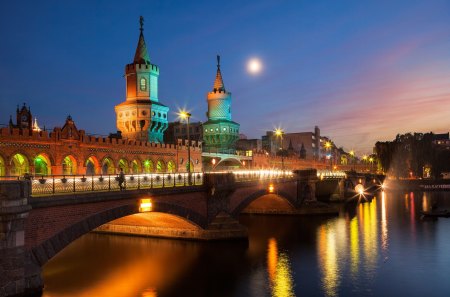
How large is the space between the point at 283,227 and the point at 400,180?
90.2 metres

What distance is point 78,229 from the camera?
22.5 m

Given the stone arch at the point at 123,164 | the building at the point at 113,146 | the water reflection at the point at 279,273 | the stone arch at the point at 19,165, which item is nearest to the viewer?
A: the water reflection at the point at 279,273

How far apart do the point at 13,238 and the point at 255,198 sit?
3235 cm

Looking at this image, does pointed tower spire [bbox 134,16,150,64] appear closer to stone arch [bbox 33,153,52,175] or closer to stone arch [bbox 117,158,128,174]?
stone arch [bbox 117,158,128,174]

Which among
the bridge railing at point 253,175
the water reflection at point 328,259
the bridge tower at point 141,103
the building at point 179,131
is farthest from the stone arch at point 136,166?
the building at point 179,131

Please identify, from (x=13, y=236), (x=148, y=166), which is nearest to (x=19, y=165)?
(x=148, y=166)

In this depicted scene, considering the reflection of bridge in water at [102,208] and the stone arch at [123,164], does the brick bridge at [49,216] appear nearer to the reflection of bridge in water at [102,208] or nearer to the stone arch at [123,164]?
the reflection of bridge in water at [102,208]

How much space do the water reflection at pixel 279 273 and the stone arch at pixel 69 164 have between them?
69.2 ft

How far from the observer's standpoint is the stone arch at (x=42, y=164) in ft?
126

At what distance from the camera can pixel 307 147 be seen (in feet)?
591

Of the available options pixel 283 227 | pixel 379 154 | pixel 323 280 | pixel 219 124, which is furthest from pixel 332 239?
pixel 379 154

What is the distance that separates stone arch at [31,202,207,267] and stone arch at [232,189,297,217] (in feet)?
39.1

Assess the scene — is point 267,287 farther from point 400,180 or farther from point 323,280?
point 400,180

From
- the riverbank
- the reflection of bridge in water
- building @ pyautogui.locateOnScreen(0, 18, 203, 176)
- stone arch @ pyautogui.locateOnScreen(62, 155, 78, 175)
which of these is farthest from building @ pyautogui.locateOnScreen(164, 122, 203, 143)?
stone arch @ pyautogui.locateOnScreen(62, 155, 78, 175)
